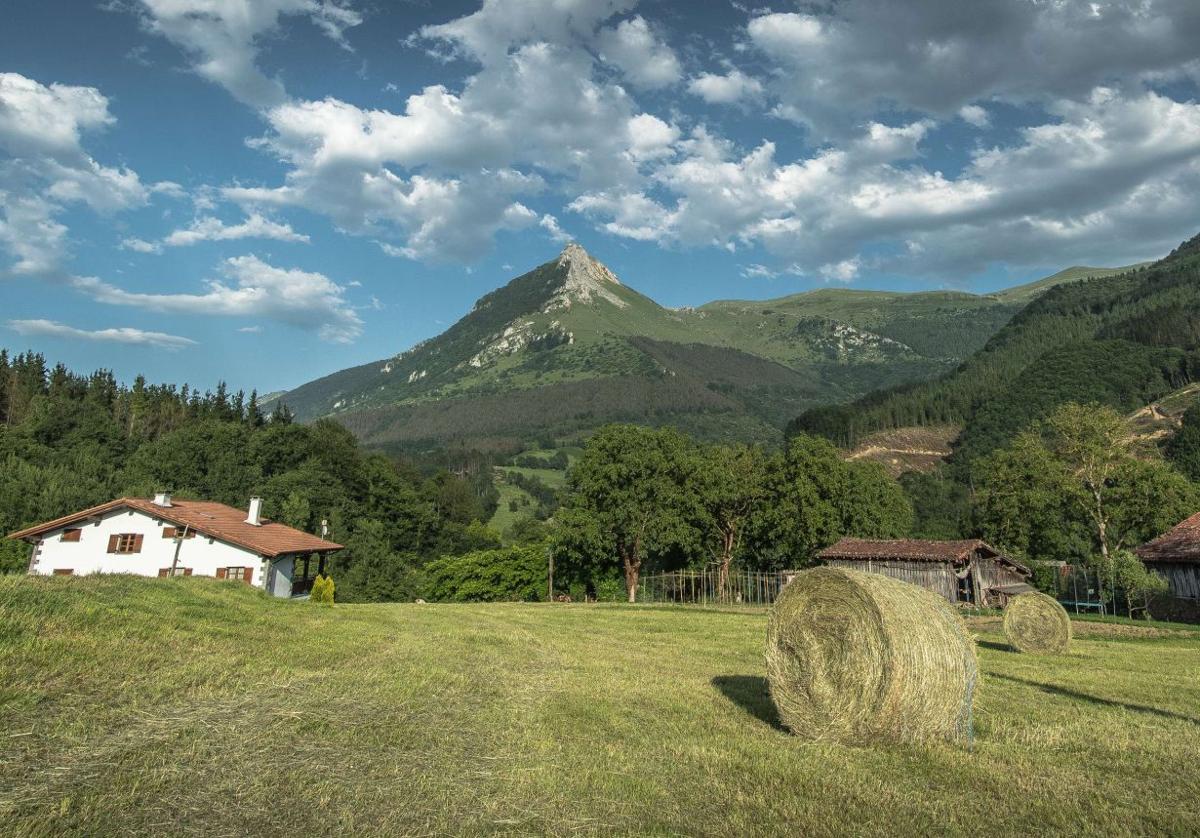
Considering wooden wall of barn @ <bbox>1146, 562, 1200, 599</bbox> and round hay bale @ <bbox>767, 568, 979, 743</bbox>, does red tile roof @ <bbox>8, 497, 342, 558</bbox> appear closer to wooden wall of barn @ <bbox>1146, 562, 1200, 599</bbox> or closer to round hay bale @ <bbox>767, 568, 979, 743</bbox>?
round hay bale @ <bbox>767, 568, 979, 743</bbox>

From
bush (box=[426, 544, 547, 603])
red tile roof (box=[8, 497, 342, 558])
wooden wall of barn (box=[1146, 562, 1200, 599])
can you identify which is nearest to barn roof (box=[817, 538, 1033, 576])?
wooden wall of barn (box=[1146, 562, 1200, 599])

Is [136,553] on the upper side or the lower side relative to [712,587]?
upper

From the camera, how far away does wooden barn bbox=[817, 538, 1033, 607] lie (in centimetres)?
4753

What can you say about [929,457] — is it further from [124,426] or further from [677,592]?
[124,426]

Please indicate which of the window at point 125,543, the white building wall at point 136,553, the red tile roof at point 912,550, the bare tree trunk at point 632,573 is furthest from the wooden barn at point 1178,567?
the window at point 125,543

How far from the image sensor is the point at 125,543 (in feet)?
147

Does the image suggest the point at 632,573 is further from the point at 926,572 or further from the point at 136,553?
the point at 136,553

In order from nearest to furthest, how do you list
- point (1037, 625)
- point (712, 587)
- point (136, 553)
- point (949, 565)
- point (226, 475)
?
point (1037, 625)
point (136, 553)
point (949, 565)
point (712, 587)
point (226, 475)

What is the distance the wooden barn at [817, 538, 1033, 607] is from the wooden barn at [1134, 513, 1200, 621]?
9.11m

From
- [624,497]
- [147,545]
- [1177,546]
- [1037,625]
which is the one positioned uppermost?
[624,497]

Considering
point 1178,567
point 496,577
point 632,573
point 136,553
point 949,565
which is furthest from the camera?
point 496,577

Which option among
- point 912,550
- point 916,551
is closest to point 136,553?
point 912,550

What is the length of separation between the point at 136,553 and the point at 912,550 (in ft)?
176

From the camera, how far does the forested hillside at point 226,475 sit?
75062mm
